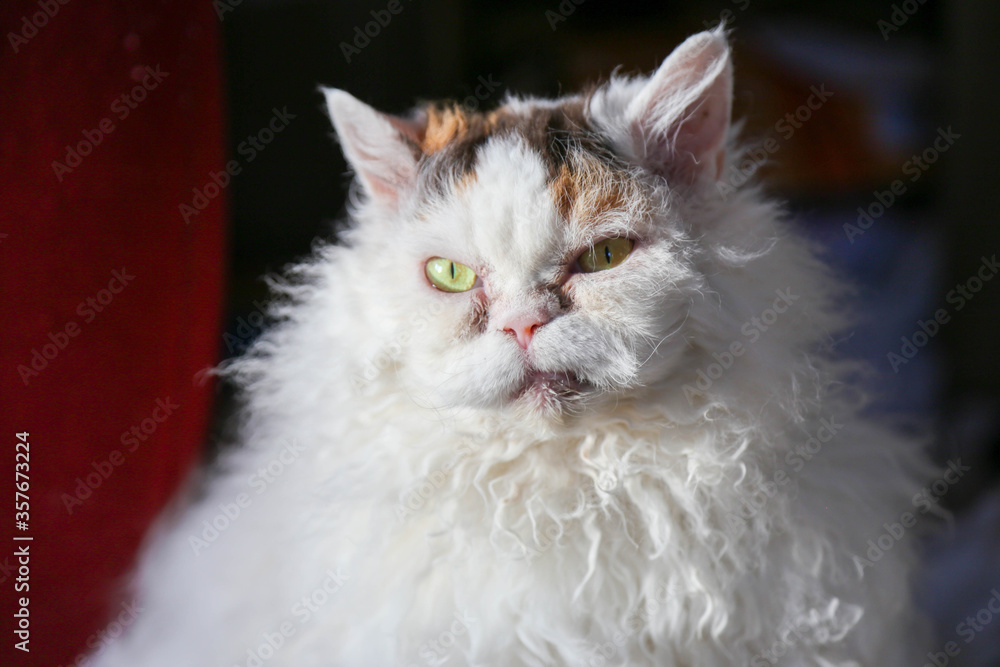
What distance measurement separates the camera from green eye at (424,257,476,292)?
0.76 m

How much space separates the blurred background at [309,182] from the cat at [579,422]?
217 millimetres

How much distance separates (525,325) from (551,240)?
3.7 inches

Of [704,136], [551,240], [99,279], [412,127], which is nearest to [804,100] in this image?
[704,136]

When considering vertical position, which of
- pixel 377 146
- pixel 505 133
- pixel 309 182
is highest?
pixel 505 133

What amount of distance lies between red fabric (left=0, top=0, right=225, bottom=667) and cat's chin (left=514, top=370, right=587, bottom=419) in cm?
68

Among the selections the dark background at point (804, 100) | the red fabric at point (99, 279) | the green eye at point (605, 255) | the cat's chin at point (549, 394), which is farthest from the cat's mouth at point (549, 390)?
the dark background at point (804, 100)

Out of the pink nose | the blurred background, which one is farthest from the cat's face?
the blurred background

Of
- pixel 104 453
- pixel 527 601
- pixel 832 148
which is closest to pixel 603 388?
pixel 527 601

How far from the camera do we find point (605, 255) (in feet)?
2.40

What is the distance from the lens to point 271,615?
878 mm

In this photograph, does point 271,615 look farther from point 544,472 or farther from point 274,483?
point 544,472

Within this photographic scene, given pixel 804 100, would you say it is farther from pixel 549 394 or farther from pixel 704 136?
pixel 549 394

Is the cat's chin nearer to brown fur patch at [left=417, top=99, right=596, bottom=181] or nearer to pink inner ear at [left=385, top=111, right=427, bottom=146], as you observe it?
brown fur patch at [left=417, top=99, right=596, bottom=181]

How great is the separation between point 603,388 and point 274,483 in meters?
0.50
